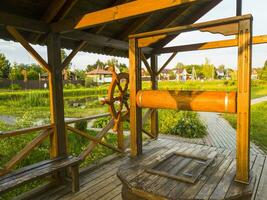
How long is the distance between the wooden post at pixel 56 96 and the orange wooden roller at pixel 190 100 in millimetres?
1641

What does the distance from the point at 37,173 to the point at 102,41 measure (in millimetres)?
2577

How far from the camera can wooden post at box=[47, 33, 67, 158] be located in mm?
3660

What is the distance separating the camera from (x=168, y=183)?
2184mm

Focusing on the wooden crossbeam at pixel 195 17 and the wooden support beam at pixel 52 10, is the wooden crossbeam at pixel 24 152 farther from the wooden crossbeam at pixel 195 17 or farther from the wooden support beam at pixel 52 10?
the wooden crossbeam at pixel 195 17

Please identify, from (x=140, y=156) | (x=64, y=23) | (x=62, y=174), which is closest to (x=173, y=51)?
(x=64, y=23)

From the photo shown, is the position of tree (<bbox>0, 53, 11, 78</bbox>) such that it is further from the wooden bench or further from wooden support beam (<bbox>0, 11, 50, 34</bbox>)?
the wooden bench

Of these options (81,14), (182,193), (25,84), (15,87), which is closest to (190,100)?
(182,193)

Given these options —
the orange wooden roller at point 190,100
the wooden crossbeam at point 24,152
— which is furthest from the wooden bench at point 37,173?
the orange wooden roller at point 190,100

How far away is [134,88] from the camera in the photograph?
288 cm

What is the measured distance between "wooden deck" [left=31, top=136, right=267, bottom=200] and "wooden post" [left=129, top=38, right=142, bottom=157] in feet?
1.01

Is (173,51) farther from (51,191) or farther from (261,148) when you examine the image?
(51,191)

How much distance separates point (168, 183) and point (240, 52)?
1.43 meters

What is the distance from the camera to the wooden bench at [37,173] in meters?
2.82

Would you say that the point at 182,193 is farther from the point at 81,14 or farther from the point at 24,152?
the point at 81,14
